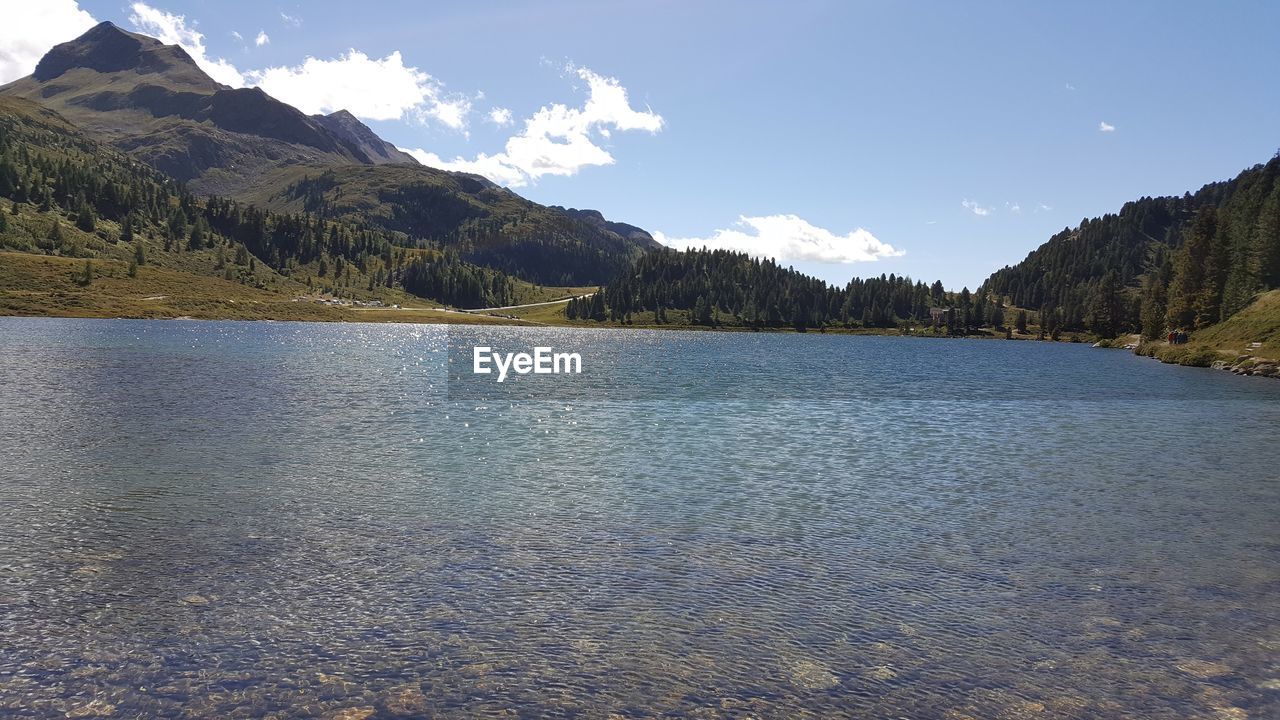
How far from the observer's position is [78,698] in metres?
12.6

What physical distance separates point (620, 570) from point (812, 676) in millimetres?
7207

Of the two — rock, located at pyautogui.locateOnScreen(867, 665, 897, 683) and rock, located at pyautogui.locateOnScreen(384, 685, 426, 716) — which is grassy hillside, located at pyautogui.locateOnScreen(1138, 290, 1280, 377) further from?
rock, located at pyautogui.locateOnScreen(384, 685, 426, 716)

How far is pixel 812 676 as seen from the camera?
14273 mm

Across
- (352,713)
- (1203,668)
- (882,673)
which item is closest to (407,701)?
(352,713)

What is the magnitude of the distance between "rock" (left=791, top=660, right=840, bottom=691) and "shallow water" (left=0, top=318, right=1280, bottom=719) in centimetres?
6

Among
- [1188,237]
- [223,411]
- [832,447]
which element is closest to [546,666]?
[832,447]

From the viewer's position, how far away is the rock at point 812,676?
13.9 meters

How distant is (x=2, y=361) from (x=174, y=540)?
8198cm

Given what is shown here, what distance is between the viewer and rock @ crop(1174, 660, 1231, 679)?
48.7 ft

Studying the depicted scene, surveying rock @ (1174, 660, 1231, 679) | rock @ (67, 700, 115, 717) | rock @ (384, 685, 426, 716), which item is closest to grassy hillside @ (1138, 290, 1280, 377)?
rock @ (1174, 660, 1231, 679)

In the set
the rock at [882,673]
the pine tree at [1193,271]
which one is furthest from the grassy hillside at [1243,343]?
the rock at [882,673]

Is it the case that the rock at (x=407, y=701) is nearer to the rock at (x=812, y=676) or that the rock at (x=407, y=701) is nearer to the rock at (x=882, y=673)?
the rock at (x=812, y=676)

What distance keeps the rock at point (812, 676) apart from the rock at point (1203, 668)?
7.24 meters

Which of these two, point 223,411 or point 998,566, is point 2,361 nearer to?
point 223,411
